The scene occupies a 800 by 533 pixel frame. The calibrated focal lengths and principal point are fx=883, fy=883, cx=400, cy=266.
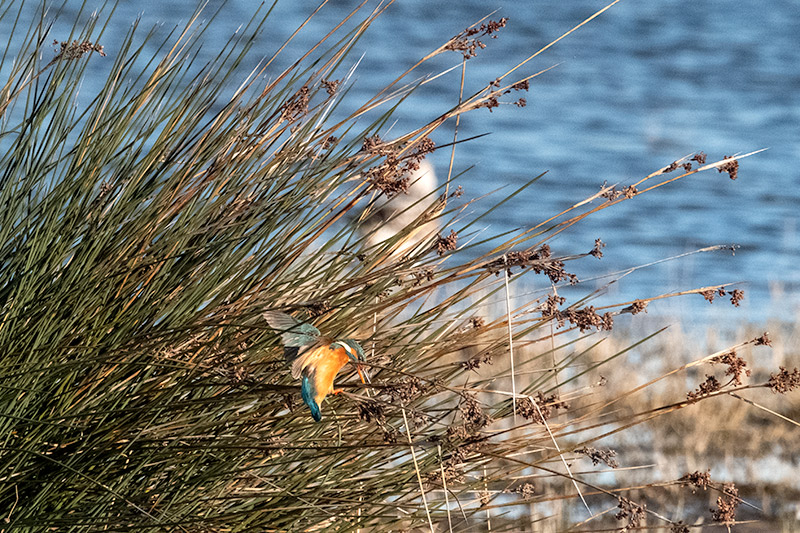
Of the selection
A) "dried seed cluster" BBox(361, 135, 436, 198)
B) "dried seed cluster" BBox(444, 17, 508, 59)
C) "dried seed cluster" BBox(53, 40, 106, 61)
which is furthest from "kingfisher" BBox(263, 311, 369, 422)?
"dried seed cluster" BBox(53, 40, 106, 61)

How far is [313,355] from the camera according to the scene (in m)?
1.25

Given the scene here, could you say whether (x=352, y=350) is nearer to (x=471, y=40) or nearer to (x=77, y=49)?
(x=471, y=40)

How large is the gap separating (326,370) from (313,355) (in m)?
0.03

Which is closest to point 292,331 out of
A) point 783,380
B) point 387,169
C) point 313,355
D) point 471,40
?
point 313,355

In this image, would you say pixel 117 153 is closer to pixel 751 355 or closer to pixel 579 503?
pixel 579 503

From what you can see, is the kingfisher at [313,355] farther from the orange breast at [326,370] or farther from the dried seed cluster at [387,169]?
the dried seed cluster at [387,169]

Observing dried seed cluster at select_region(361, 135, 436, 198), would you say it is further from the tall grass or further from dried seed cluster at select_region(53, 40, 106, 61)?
dried seed cluster at select_region(53, 40, 106, 61)

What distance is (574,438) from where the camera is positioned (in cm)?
386

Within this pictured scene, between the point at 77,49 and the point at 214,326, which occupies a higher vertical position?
the point at 77,49

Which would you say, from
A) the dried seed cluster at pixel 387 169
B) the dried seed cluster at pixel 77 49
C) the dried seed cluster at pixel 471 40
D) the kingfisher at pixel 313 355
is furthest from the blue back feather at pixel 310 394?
the dried seed cluster at pixel 77 49

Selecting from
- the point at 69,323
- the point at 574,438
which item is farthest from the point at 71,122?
the point at 574,438

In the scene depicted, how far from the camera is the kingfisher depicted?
4.04ft

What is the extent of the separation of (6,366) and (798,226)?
27.0 feet

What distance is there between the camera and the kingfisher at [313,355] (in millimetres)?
1231
